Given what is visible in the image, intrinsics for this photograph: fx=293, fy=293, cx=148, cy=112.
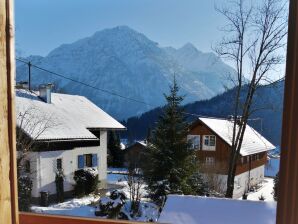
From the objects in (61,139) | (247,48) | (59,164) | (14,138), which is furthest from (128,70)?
(14,138)

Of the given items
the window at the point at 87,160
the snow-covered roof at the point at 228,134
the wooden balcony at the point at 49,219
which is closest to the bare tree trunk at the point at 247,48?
the snow-covered roof at the point at 228,134

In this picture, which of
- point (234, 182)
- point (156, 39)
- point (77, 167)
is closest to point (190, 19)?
point (156, 39)

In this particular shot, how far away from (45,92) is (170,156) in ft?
7.32

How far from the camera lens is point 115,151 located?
473cm

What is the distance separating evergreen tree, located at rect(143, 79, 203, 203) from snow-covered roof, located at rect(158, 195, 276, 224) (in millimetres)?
2933

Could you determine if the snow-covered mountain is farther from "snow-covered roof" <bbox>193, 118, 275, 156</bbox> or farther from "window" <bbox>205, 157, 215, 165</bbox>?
"window" <bbox>205, 157, 215, 165</bbox>

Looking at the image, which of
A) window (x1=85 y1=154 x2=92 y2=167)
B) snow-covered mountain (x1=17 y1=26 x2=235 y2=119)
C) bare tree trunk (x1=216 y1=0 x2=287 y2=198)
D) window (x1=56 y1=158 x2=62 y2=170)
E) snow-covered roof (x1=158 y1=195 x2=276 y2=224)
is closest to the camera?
snow-covered roof (x1=158 y1=195 x2=276 y2=224)

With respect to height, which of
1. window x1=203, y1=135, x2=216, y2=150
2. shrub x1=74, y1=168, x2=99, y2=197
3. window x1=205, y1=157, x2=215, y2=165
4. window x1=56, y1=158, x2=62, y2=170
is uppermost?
window x1=203, y1=135, x2=216, y2=150

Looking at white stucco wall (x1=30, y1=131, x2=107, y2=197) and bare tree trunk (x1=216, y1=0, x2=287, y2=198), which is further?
white stucco wall (x1=30, y1=131, x2=107, y2=197)

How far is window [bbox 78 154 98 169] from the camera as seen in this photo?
473cm

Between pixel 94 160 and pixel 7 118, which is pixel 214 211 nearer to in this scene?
pixel 7 118

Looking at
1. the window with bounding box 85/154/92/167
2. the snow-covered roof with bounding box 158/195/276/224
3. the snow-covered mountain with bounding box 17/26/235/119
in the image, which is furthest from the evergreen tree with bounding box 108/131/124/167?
the snow-covered roof with bounding box 158/195/276/224

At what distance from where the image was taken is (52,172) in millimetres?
4586

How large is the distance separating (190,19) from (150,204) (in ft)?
9.89
